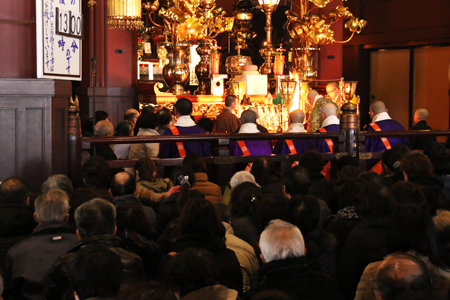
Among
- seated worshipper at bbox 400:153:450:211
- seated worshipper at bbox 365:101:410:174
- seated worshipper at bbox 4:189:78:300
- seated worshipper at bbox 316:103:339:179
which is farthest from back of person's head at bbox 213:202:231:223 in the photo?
seated worshipper at bbox 365:101:410:174

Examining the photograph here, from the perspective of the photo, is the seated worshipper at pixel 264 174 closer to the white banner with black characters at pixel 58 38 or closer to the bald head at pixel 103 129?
the white banner with black characters at pixel 58 38

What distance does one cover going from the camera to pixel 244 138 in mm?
6586

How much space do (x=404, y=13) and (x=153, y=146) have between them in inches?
399

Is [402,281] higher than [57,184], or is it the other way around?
[57,184]

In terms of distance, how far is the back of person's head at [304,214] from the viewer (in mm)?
3498

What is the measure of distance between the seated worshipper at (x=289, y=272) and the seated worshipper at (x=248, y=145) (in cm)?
396

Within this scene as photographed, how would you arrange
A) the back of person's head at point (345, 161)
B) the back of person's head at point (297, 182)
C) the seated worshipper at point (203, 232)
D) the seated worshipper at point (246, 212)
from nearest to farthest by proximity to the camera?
the seated worshipper at point (203, 232), the seated worshipper at point (246, 212), the back of person's head at point (297, 182), the back of person's head at point (345, 161)

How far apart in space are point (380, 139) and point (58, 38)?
3.88 m

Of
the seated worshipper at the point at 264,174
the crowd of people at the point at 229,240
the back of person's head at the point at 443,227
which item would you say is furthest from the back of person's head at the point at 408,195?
the seated worshipper at the point at 264,174

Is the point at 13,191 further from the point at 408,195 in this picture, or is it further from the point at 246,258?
the point at 408,195

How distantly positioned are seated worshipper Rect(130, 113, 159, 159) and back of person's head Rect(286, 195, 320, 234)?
11.7ft

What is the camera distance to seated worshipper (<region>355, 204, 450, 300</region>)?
291 centimetres

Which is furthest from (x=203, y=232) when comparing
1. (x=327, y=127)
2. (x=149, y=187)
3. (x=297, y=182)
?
(x=327, y=127)

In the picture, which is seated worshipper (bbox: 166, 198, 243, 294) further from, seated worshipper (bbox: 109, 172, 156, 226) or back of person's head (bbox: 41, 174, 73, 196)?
back of person's head (bbox: 41, 174, 73, 196)
